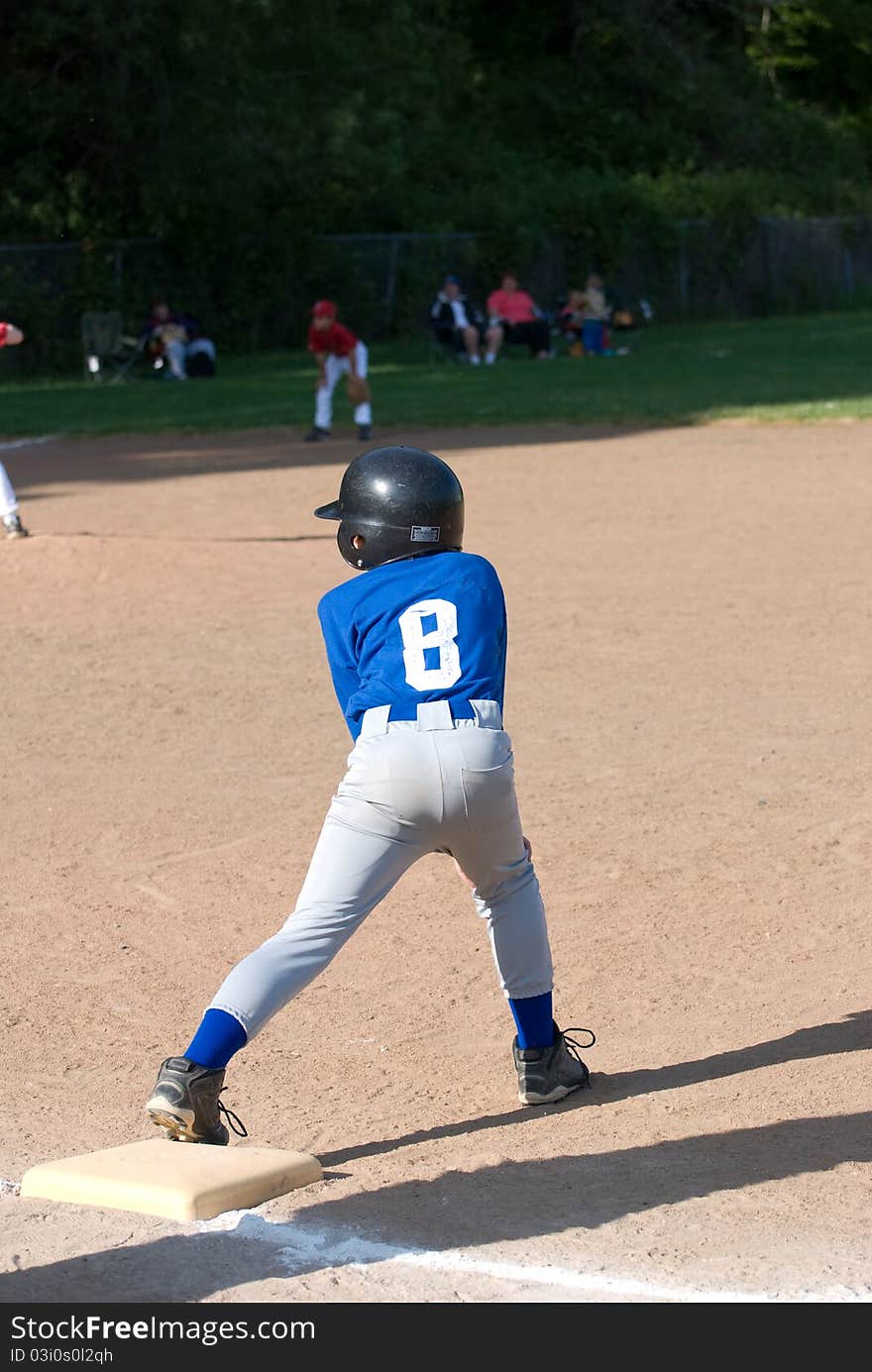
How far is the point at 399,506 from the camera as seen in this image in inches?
169

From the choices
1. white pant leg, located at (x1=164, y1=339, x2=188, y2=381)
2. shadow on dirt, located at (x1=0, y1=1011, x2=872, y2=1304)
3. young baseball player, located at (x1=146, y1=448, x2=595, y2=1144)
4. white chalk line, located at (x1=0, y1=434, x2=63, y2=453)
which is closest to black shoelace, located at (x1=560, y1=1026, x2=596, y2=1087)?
shadow on dirt, located at (x1=0, y1=1011, x2=872, y2=1304)

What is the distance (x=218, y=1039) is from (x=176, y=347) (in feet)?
87.7

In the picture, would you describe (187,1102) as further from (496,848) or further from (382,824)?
(496,848)

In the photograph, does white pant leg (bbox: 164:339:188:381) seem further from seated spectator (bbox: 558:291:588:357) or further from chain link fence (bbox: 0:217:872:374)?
seated spectator (bbox: 558:291:588:357)

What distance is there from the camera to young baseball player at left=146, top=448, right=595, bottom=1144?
13.6 ft

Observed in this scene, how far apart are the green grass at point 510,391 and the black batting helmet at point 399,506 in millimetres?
16235

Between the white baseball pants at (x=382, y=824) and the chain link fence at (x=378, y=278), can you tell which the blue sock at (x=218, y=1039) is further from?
the chain link fence at (x=378, y=278)

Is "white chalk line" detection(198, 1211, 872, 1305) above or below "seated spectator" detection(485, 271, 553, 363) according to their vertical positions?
below

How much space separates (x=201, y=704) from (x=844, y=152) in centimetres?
4941

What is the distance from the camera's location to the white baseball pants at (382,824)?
414 cm

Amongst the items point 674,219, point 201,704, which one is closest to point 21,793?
point 201,704

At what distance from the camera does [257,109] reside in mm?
34156

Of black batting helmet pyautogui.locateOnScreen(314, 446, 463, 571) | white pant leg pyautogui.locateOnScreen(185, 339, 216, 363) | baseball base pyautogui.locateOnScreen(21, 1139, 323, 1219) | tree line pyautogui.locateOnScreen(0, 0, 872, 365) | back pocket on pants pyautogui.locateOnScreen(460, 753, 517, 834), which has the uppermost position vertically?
tree line pyautogui.locateOnScreen(0, 0, 872, 365)
